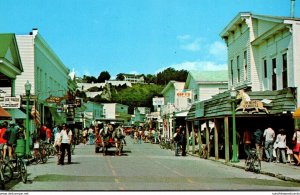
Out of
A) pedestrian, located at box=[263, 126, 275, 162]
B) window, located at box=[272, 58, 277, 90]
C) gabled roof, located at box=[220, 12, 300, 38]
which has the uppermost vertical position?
gabled roof, located at box=[220, 12, 300, 38]

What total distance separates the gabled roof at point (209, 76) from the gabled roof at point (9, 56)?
79.6 ft

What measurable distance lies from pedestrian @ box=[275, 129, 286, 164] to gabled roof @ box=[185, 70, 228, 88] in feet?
90.5

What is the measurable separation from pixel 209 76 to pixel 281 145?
30.0m

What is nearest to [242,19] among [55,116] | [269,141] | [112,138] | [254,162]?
[269,141]

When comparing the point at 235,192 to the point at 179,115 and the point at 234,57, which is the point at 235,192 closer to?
the point at 234,57

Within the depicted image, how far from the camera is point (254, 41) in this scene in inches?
1228

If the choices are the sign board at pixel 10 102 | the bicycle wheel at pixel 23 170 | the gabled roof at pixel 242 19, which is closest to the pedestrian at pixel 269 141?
the gabled roof at pixel 242 19

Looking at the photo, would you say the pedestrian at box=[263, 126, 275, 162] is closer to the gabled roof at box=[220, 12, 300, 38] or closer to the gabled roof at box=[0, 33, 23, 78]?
the gabled roof at box=[220, 12, 300, 38]

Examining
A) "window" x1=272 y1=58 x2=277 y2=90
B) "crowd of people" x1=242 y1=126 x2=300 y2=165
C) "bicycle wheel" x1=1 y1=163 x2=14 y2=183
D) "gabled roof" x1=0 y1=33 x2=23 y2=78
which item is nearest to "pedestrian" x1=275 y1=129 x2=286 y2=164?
"crowd of people" x1=242 y1=126 x2=300 y2=165

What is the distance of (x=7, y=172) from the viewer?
1625cm

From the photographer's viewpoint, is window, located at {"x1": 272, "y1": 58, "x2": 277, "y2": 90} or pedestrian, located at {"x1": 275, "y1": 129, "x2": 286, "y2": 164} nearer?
pedestrian, located at {"x1": 275, "y1": 129, "x2": 286, "y2": 164}

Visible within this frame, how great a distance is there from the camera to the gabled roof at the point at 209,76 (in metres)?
53.0

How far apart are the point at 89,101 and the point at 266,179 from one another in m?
75.0

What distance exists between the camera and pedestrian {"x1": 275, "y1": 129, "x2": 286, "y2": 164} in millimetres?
24625
